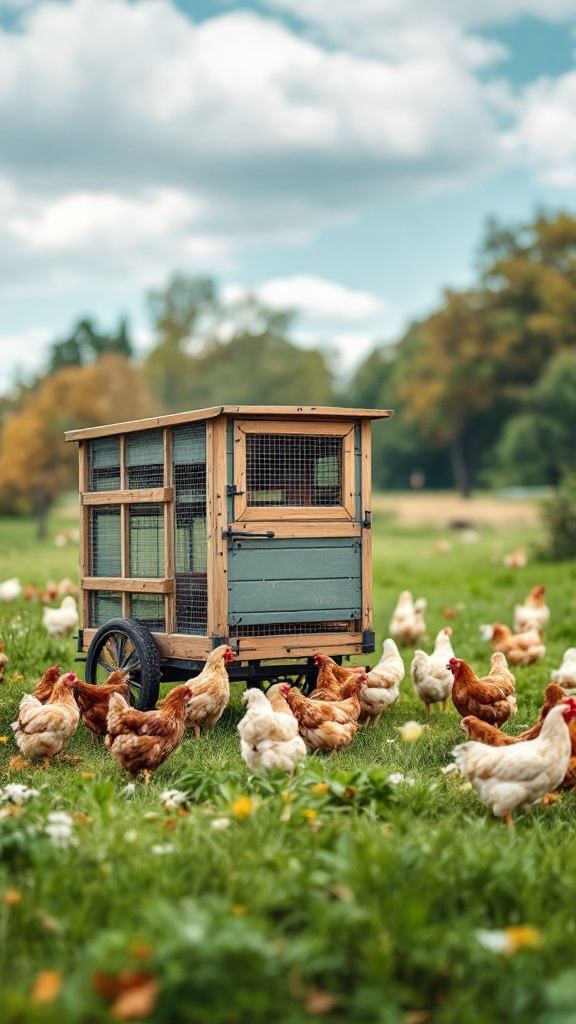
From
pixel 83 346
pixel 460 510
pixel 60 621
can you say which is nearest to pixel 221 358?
pixel 83 346

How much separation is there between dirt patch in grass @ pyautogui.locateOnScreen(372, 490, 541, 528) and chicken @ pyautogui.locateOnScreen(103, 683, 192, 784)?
3317cm

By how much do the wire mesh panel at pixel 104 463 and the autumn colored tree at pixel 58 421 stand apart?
99.0 feet

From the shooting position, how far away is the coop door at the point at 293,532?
26.2 ft

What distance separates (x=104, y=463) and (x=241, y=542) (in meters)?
2.12

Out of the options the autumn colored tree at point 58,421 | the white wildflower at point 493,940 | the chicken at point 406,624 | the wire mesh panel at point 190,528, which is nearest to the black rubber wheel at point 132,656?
the wire mesh panel at point 190,528

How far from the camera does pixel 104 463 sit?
9523 mm

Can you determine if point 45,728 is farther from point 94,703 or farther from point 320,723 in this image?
point 320,723

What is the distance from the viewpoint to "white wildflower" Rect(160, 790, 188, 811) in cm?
544

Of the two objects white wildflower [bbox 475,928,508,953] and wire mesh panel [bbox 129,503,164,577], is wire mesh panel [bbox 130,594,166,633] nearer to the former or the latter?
wire mesh panel [bbox 129,503,164,577]

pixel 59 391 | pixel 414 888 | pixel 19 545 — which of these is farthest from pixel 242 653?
pixel 59 391

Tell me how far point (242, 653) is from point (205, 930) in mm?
4516

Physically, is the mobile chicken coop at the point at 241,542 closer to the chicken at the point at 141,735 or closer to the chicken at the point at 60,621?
the chicken at the point at 141,735

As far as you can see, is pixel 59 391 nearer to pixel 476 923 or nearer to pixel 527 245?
pixel 527 245

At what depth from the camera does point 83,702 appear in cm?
791
